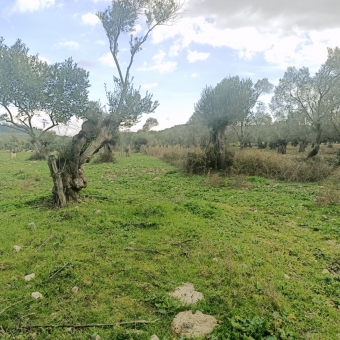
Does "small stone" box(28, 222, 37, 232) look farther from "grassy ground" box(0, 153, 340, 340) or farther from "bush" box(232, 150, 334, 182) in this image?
"bush" box(232, 150, 334, 182)

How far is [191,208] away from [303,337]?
18.5 feet

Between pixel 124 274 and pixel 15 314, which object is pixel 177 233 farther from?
pixel 15 314

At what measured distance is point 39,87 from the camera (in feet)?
32.7

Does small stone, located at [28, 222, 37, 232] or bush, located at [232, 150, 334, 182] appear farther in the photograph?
bush, located at [232, 150, 334, 182]

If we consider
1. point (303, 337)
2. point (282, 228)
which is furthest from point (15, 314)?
point (282, 228)

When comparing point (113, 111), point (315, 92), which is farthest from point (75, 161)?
point (315, 92)

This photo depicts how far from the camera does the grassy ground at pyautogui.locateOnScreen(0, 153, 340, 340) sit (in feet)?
12.3

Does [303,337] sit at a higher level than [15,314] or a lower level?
lower

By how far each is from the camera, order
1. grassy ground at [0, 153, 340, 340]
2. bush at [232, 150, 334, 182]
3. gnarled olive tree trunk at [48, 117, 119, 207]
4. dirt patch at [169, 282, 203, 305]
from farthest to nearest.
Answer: bush at [232, 150, 334, 182]
gnarled olive tree trunk at [48, 117, 119, 207]
dirt patch at [169, 282, 203, 305]
grassy ground at [0, 153, 340, 340]

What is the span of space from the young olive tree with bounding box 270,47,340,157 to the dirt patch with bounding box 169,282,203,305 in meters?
23.6

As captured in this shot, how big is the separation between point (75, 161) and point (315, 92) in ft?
87.5

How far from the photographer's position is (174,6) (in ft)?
37.2

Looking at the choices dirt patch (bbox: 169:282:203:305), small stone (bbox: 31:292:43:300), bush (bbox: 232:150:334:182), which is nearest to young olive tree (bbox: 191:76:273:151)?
bush (bbox: 232:150:334:182)

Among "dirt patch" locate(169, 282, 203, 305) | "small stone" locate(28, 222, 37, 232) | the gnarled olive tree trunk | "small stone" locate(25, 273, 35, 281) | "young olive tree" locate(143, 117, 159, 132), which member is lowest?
"dirt patch" locate(169, 282, 203, 305)
